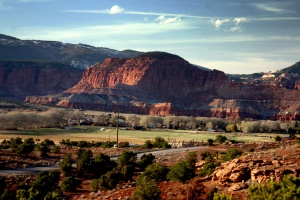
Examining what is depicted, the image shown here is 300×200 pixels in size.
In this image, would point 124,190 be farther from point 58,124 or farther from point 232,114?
point 232,114

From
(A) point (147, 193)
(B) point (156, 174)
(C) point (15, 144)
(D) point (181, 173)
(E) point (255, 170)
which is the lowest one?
(C) point (15, 144)

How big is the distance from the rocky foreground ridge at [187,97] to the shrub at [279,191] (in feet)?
443

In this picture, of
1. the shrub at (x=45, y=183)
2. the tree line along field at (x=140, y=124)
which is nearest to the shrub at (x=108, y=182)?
the shrub at (x=45, y=183)

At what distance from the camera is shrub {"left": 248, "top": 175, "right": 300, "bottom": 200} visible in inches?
546

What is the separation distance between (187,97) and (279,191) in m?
171

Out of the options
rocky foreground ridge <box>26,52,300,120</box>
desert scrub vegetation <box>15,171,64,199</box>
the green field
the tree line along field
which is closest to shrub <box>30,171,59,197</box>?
desert scrub vegetation <box>15,171,64,199</box>

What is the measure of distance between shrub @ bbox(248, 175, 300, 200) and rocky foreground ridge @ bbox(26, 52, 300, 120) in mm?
134938

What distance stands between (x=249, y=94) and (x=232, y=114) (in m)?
26.6

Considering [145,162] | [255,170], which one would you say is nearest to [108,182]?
[145,162]

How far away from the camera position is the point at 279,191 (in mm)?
14148

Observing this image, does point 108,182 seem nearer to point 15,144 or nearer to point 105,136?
point 15,144

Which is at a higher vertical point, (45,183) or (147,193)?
(147,193)

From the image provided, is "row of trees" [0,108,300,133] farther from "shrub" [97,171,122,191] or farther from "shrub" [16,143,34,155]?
"shrub" [97,171,122,191]

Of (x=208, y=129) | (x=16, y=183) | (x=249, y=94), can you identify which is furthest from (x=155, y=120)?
(x=16, y=183)
